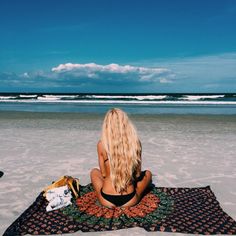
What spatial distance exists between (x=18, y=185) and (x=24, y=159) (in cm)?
220

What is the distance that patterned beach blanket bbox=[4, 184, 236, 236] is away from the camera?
4.08 m

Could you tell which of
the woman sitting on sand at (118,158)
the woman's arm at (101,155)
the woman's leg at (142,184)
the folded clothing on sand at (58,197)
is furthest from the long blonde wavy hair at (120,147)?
the folded clothing on sand at (58,197)

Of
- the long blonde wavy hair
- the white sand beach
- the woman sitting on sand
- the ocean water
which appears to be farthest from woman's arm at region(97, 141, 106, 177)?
the ocean water

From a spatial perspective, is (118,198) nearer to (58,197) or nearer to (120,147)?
(120,147)

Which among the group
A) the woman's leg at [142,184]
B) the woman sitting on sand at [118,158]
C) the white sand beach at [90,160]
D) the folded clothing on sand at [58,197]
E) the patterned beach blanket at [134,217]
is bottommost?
the white sand beach at [90,160]

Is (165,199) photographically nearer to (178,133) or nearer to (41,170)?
(41,170)

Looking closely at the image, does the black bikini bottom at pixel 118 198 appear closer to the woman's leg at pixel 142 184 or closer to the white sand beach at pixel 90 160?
the woman's leg at pixel 142 184

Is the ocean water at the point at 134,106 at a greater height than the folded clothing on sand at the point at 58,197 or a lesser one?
lesser

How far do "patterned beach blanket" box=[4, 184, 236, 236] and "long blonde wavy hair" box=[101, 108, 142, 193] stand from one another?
463 mm

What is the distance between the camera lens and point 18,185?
6043 millimetres

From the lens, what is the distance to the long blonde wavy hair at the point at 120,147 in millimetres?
4281

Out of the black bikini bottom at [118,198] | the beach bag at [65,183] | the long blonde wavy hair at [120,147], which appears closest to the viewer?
the long blonde wavy hair at [120,147]

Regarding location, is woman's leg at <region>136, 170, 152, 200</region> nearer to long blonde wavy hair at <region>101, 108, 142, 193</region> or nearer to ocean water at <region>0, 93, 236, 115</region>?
long blonde wavy hair at <region>101, 108, 142, 193</region>

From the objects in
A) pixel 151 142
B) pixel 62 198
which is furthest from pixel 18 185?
pixel 151 142
